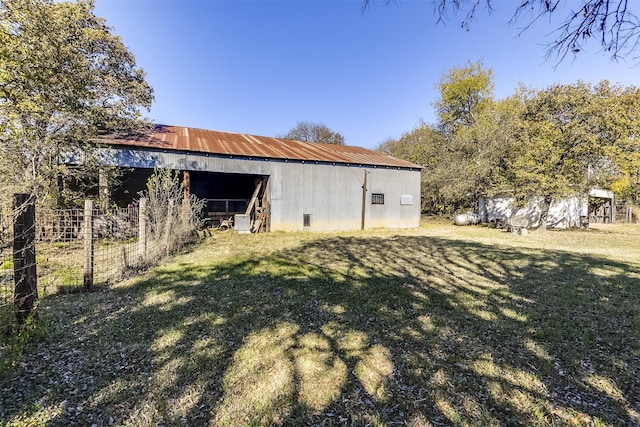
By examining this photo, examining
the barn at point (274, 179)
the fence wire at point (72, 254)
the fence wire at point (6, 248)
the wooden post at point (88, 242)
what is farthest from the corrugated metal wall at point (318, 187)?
the fence wire at point (6, 248)

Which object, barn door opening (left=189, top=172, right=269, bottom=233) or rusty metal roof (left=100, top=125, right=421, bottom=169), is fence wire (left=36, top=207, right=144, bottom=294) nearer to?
rusty metal roof (left=100, top=125, right=421, bottom=169)

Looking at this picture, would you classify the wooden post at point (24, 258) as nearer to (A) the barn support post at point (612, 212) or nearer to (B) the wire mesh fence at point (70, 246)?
(B) the wire mesh fence at point (70, 246)

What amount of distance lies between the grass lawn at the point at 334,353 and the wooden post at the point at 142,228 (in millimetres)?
917

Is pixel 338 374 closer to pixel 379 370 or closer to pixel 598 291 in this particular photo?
pixel 379 370

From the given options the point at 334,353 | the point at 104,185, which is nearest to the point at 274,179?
the point at 104,185

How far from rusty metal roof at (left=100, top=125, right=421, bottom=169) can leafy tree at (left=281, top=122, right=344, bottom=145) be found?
2009cm

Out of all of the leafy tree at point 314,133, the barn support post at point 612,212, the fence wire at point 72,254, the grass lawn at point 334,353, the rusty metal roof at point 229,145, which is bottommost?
the grass lawn at point 334,353

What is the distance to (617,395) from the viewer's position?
2338 mm

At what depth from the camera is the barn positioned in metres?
11.0

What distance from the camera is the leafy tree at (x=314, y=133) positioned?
3634 centimetres

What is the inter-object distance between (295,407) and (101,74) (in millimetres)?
13686

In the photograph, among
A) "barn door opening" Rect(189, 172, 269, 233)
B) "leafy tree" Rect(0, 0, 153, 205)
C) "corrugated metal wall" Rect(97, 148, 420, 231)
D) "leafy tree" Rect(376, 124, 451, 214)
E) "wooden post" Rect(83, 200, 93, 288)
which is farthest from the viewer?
"leafy tree" Rect(376, 124, 451, 214)

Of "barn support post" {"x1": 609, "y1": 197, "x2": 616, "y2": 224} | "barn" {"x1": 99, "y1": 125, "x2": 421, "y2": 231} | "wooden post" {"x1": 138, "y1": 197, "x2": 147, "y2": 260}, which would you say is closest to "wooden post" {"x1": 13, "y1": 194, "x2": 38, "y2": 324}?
"wooden post" {"x1": 138, "y1": 197, "x2": 147, "y2": 260}

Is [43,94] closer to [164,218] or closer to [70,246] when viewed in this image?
[70,246]
